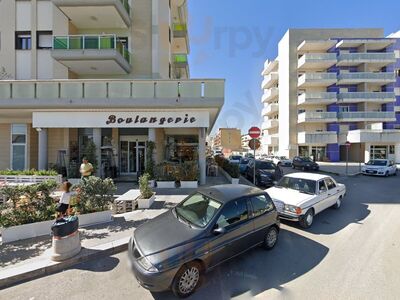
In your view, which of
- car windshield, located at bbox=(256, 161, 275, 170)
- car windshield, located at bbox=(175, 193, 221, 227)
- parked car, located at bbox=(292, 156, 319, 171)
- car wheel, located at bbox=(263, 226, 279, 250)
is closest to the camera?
car windshield, located at bbox=(175, 193, 221, 227)

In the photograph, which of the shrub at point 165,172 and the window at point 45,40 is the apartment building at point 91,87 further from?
the shrub at point 165,172

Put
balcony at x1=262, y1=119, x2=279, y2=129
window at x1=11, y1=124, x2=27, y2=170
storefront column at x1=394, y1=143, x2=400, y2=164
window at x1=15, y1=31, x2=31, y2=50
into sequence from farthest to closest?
Answer: balcony at x1=262, y1=119, x2=279, y2=129 < storefront column at x1=394, y1=143, x2=400, y2=164 < window at x1=15, y1=31, x2=31, y2=50 < window at x1=11, y1=124, x2=27, y2=170

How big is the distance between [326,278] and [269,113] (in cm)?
4325

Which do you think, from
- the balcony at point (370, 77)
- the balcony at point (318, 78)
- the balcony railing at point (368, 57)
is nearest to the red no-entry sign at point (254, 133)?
the balcony at point (318, 78)

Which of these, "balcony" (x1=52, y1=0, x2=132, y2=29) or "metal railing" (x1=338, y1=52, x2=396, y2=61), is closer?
"balcony" (x1=52, y1=0, x2=132, y2=29)

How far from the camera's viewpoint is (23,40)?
1413 cm


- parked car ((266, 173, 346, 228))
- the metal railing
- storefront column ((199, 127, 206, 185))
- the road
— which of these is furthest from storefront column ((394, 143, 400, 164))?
the road

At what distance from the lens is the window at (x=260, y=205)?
4.63 m

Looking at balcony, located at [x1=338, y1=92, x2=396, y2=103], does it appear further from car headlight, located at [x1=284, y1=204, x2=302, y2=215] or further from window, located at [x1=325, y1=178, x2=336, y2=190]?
car headlight, located at [x1=284, y1=204, x2=302, y2=215]

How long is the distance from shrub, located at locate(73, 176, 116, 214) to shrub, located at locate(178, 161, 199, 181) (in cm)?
496

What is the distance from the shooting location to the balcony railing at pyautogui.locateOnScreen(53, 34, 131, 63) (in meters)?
12.7

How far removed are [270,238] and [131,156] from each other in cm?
1172

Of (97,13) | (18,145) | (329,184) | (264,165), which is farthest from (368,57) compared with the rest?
(18,145)

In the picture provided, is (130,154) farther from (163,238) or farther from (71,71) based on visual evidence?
(163,238)
